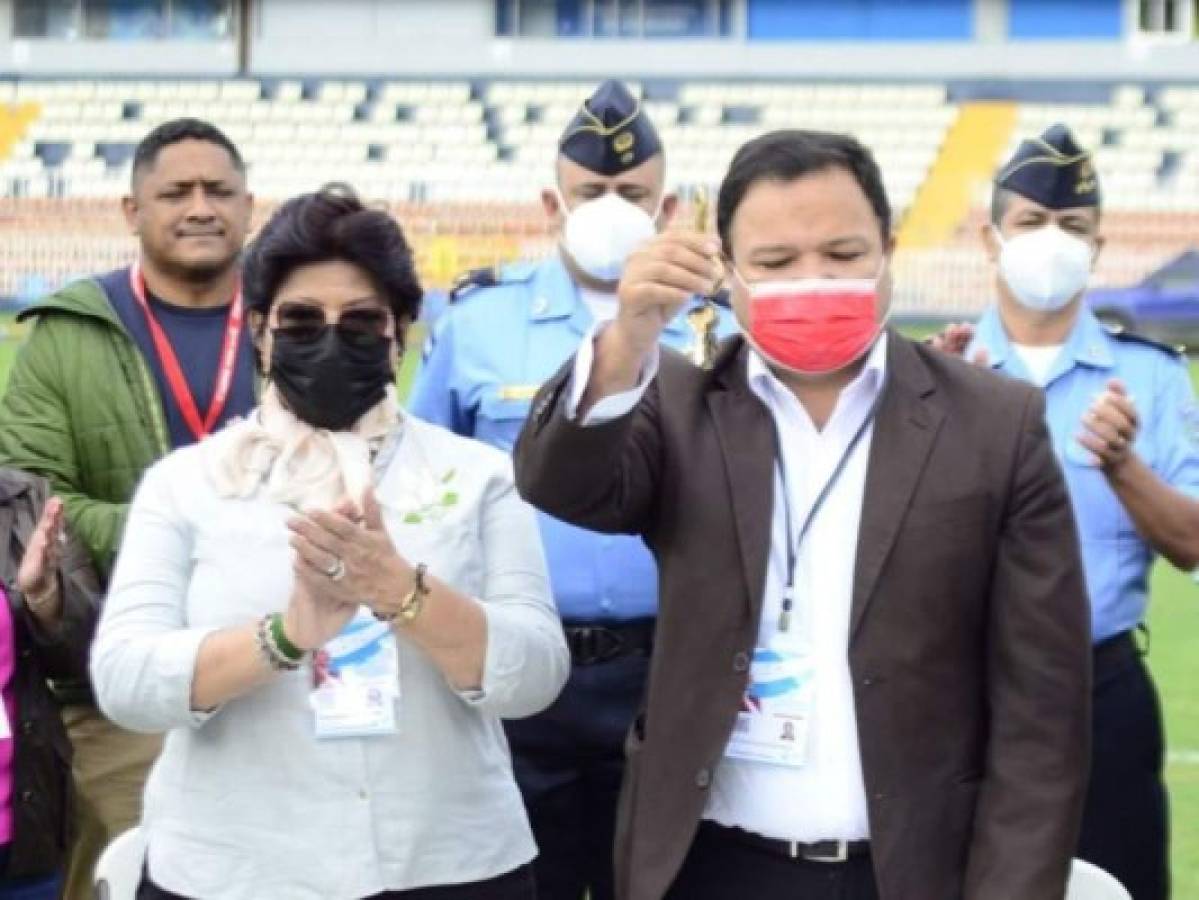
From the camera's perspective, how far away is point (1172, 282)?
25312mm

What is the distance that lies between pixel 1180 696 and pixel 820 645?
6.03 meters

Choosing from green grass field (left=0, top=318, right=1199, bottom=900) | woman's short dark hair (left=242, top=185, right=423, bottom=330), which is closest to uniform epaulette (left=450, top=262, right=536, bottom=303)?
green grass field (left=0, top=318, right=1199, bottom=900)

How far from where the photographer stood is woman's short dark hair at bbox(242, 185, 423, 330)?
2.86m

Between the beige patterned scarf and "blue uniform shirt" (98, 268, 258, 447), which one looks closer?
the beige patterned scarf

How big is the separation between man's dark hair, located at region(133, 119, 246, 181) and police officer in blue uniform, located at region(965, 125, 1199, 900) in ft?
5.40

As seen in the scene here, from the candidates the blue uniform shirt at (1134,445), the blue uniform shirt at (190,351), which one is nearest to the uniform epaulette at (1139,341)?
the blue uniform shirt at (1134,445)

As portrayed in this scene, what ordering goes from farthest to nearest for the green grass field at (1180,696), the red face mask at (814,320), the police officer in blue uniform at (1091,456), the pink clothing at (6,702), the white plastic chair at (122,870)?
the green grass field at (1180,696)
the police officer in blue uniform at (1091,456)
the pink clothing at (6,702)
the white plastic chair at (122,870)
the red face mask at (814,320)

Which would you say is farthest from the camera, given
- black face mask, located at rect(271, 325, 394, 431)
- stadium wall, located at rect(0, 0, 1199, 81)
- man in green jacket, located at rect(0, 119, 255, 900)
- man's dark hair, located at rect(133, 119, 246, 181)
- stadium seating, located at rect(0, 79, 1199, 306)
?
stadium wall, located at rect(0, 0, 1199, 81)

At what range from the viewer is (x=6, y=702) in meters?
3.47

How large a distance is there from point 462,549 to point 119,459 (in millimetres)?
1479

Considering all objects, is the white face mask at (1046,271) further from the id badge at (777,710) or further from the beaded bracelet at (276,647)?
the beaded bracelet at (276,647)

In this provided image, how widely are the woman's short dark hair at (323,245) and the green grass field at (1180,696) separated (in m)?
1.31

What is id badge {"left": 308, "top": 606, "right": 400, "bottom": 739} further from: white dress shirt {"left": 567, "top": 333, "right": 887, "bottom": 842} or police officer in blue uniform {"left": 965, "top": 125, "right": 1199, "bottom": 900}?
police officer in blue uniform {"left": 965, "top": 125, "right": 1199, "bottom": 900}

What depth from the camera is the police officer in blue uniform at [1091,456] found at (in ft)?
12.0
